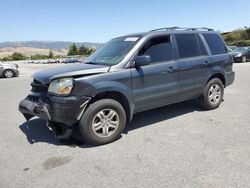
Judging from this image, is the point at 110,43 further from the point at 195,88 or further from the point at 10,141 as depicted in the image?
the point at 10,141

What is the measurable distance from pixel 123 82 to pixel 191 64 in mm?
1829

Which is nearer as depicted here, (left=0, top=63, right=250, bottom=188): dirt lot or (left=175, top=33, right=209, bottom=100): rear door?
(left=0, top=63, right=250, bottom=188): dirt lot

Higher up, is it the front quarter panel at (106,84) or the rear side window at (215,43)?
the rear side window at (215,43)

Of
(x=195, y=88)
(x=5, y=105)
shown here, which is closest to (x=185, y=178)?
(x=195, y=88)

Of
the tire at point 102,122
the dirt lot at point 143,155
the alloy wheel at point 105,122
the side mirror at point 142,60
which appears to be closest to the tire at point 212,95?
the dirt lot at point 143,155

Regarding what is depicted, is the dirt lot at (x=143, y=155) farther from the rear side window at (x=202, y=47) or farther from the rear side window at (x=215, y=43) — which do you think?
the rear side window at (x=215, y=43)

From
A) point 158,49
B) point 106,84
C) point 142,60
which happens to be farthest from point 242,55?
point 106,84

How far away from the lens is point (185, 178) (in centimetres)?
319

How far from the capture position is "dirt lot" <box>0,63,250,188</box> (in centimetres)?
321

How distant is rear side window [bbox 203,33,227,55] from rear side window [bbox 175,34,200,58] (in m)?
0.48

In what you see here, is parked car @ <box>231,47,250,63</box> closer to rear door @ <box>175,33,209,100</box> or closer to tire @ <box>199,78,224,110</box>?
tire @ <box>199,78,224,110</box>

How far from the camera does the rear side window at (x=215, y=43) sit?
243 inches

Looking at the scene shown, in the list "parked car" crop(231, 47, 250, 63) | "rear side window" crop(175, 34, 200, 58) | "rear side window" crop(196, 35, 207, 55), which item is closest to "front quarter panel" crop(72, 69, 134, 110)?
"rear side window" crop(175, 34, 200, 58)

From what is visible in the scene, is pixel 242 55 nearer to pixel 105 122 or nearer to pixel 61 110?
pixel 105 122
